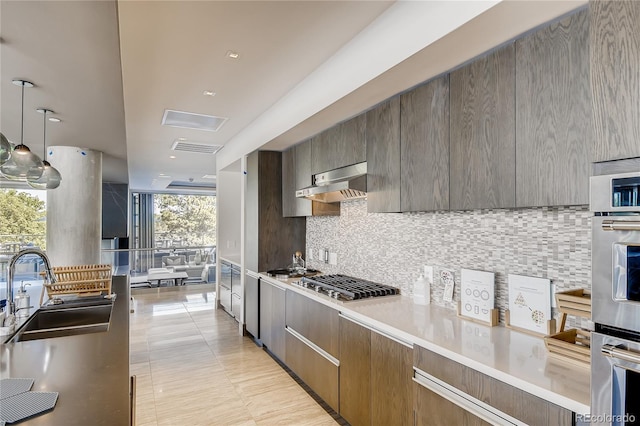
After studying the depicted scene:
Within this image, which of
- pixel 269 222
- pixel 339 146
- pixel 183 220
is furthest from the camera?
pixel 183 220

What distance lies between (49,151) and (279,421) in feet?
17.6

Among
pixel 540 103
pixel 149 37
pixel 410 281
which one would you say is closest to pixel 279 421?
pixel 410 281

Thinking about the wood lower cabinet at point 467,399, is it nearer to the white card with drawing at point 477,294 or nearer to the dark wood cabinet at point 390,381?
the dark wood cabinet at point 390,381

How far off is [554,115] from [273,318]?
309 cm

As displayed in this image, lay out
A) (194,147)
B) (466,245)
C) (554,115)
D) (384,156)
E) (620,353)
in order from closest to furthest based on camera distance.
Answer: (620,353), (554,115), (466,245), (384,156), (194,147)

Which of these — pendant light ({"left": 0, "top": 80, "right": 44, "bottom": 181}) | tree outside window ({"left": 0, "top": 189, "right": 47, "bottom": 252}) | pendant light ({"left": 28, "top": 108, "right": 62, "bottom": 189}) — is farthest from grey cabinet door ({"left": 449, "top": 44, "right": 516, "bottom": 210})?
tree outside window ({"left": 0, "top": 189, "right": 47, "bottom": 252})

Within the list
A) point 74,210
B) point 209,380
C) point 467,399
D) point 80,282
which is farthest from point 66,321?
point 74,210

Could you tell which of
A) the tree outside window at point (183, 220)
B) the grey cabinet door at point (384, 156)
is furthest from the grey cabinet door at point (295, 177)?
the tree outside window at point (183, 220)

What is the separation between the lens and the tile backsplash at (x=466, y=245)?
1.68m

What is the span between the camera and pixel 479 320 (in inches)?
79.7

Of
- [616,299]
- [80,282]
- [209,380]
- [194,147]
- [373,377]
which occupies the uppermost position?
[194,147]

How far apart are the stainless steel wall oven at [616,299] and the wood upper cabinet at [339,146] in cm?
180

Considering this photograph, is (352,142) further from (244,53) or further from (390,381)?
(390,381)

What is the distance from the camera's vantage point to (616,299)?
3.27 feet
